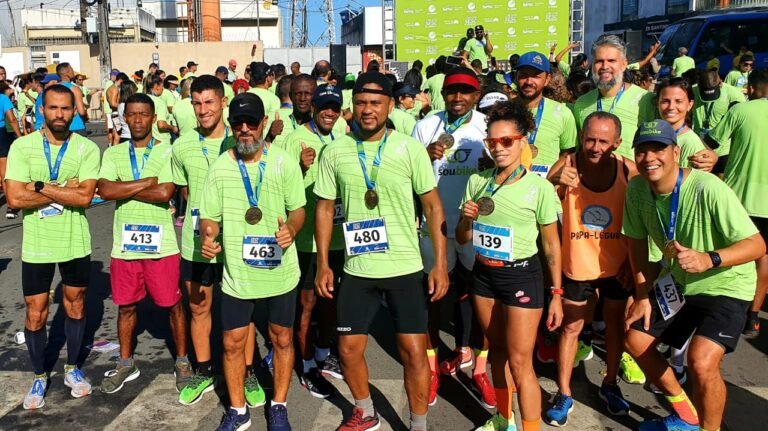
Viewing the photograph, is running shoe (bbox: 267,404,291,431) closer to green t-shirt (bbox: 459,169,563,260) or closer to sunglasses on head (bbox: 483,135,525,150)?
green t-shirt (bbox: 459,169,563,260)

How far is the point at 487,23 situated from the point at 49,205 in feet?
79.2

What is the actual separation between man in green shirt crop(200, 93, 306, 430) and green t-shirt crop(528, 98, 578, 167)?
1.83 meters

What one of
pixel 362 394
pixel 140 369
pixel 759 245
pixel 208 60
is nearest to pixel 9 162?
pixel 140 369

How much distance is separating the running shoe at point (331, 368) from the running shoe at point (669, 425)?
2.13m

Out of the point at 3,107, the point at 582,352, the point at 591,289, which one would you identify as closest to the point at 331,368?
the point at 582,352

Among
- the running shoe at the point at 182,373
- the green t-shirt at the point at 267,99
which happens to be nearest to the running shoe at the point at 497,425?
the running shoe at the point at 182,373

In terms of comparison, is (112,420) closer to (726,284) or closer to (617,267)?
(617,267)

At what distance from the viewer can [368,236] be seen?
384 centimetres

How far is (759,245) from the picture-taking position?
346 cm

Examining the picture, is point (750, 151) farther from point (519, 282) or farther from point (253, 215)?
point (253, 215)

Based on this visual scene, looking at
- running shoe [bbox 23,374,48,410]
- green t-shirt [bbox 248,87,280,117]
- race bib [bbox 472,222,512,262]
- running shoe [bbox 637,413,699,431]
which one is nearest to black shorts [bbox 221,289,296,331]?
race bib [bbox 472,222,512,262]

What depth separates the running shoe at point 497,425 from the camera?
4.00 m

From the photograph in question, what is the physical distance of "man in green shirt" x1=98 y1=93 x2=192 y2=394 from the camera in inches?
180

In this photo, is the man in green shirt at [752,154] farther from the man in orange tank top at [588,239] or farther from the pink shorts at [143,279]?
the pink shorts at [143,279]
